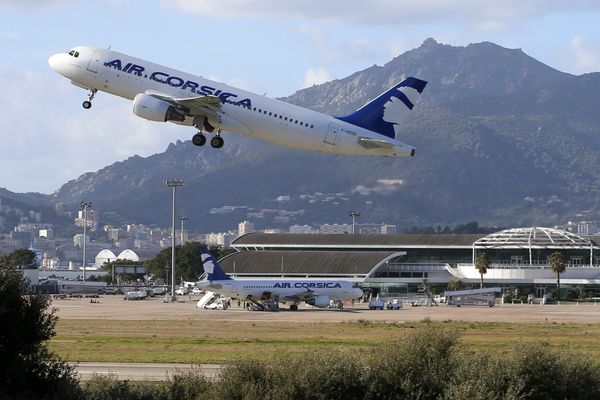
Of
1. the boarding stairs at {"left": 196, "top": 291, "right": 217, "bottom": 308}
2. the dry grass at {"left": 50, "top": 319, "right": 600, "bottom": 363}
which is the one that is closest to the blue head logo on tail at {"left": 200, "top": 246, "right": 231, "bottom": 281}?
the boarding stairs at {"left": 196, "top": 291, "right": 217, "bottom": 308}

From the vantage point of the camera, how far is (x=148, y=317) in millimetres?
122875

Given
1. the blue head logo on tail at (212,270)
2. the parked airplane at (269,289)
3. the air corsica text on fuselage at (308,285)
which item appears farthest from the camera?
the blue head logo on tail at (212,270)

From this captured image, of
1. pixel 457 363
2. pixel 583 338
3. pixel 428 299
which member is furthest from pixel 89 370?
pixel 428 299

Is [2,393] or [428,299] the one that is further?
[428,299]

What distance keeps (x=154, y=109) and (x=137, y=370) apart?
16184 mm

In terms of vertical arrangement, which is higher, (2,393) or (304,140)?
(304,140)

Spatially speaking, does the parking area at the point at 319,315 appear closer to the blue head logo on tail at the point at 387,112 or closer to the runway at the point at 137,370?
the blue head logo on tail at the point at 387,112

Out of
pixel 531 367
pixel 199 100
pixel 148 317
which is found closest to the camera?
pixel 531 367

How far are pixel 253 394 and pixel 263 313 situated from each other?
91.8m

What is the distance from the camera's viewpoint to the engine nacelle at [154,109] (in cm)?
6881

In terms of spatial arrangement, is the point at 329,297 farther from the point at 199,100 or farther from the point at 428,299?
the point at 199,100

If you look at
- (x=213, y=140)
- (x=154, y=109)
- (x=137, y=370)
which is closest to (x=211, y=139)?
(x=213, y=140)

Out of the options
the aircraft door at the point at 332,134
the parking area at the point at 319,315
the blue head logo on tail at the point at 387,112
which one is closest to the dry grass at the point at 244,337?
the parking area at the point at 319,315

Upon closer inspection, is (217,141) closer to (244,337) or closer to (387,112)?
(387,112)
